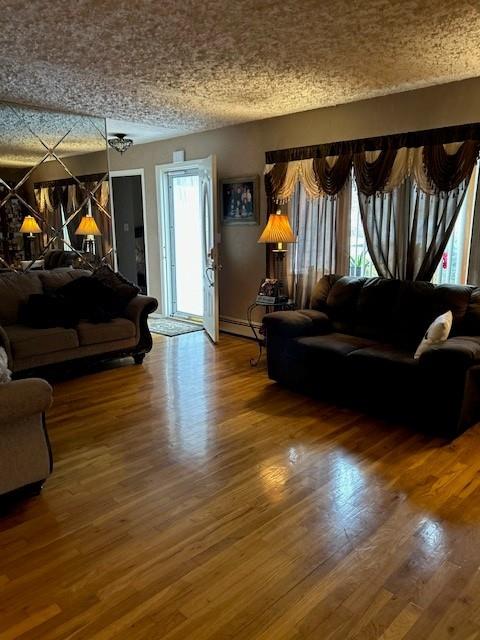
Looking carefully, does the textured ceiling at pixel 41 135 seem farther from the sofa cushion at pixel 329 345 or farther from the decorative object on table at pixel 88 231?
the sofa cushion at pixel 329 345

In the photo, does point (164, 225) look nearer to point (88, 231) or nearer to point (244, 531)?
point (88, 231)

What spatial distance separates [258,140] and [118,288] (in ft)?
7.65

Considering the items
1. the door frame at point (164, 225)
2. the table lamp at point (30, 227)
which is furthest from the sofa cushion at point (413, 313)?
the table lamp at point (30, 227)

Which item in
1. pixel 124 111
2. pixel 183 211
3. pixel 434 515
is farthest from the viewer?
pixel 183 211

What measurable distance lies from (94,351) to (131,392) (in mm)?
736

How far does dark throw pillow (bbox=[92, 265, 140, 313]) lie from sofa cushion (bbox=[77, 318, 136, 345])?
0.22 meters

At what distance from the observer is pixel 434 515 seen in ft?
7.89

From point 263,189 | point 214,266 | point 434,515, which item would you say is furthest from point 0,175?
point 434,515

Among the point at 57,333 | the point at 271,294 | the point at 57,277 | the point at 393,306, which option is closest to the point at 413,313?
the point at 393,306

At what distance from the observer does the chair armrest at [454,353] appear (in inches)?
121

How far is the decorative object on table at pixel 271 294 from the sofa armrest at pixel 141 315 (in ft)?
3.72

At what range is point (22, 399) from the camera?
233cm

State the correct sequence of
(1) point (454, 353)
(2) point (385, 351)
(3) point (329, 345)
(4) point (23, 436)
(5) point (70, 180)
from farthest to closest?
(5) point (70, 180)
(3) point (329, 345)
(2) point (385, 351)
(1) point (454, 353)
(4) point (23, 436)

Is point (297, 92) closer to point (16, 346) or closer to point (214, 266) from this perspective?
point (214, 266)
